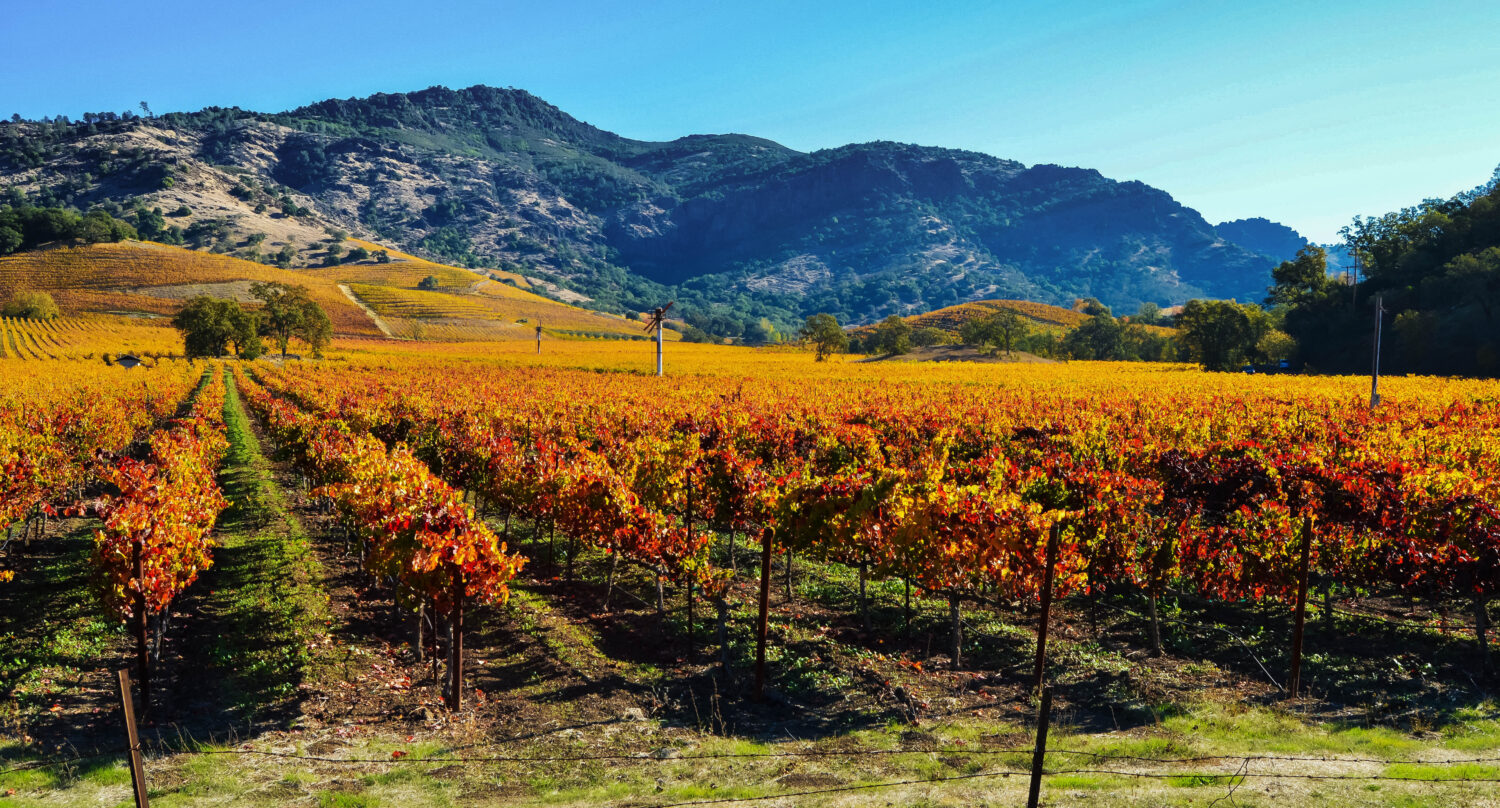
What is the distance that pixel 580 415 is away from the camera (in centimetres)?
3053

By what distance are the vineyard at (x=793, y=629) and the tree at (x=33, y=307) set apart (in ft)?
484

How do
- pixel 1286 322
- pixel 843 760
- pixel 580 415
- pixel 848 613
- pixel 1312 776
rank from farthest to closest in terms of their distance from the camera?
pixel 1286 322
pixel 580 415
pixel 848 613
pixel 843 760
pixel 1312 776

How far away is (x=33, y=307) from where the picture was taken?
5108 inches

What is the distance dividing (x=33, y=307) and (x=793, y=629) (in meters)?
168

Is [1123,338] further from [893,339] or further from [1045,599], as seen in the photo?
[1045,599]

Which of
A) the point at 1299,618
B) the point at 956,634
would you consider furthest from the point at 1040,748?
the point at 1299,618

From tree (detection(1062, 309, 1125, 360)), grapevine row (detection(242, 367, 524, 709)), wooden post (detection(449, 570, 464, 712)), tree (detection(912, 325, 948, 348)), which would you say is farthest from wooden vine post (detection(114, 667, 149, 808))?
tree (detection(912, 325, 948, 348))

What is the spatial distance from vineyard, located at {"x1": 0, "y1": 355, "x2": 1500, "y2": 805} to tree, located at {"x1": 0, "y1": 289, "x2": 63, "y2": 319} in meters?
148

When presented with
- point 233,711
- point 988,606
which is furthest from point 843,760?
point 233,711

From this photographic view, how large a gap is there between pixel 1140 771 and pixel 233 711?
502 inches

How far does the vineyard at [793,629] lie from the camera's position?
9852 millimetres

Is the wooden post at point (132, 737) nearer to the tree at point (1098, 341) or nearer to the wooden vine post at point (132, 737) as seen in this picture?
the wooden vine post at point (132, 737)

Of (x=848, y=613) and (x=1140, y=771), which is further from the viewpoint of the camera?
(x=848, y=613)

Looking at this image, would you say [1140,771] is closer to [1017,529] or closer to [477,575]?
[1017,529]
